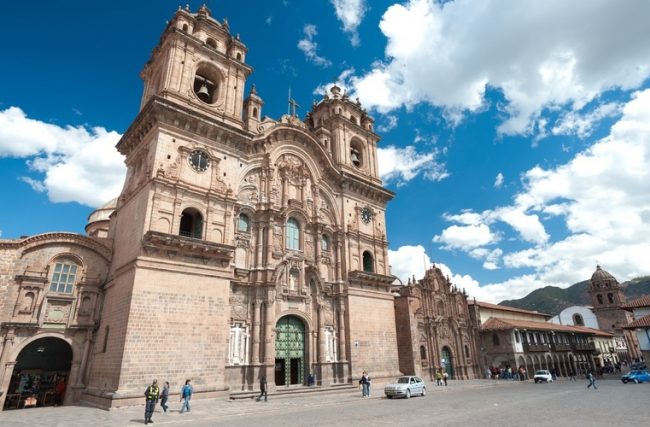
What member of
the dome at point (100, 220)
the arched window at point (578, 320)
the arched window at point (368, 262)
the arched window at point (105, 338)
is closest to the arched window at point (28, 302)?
the arched window at point (105, 338)

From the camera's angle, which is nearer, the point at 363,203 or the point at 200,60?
the point at 200,60

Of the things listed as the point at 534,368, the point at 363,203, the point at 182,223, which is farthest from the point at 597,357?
the point at 182,223

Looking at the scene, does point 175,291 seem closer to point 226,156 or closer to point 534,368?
point 226,156

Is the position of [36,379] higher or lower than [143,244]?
lower

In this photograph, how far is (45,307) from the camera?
64.4 ft

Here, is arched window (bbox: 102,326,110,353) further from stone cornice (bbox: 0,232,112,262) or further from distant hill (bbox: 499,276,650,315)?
distant hill (bbox: 499,276,650,315)

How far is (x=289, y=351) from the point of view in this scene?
24.7m

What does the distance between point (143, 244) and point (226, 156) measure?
315 inches

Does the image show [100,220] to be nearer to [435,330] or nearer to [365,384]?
[365,384]

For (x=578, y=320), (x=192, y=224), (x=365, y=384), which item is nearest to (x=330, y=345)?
(x=365, y=384)

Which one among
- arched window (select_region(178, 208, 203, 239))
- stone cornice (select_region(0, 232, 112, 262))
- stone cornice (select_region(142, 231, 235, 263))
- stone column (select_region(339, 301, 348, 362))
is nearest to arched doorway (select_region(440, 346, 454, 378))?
stone column (select_region(339, 301, 348, 362))

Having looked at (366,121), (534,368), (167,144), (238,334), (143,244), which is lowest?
(534,368)

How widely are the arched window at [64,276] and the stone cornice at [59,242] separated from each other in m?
1.16

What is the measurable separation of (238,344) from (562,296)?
163248 millimetres
